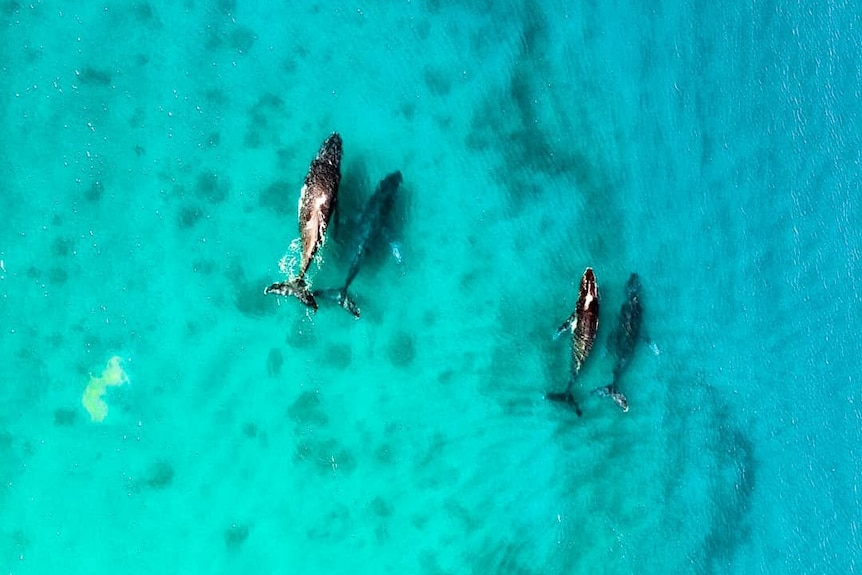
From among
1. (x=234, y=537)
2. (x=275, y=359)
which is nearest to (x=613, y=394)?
(x=275, y=359)

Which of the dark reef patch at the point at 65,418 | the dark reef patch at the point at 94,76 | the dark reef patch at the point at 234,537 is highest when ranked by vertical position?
the dark reef patch at the point at 94,76

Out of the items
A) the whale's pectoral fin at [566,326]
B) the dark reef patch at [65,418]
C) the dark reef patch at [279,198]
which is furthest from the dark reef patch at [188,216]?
the whale's pectoral fin at [566,326]

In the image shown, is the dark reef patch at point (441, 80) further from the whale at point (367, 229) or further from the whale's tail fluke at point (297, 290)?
the whale's tail fluke at point (297, 290)

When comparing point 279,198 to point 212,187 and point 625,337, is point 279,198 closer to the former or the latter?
point 212,187

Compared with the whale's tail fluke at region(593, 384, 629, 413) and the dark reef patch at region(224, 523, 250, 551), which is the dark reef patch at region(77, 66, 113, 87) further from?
the whale's tail fluke at region(593, 384, 629, 413)

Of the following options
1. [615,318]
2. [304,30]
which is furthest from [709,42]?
[304,30]

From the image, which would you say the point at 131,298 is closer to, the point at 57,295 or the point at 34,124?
the point at 57,295
